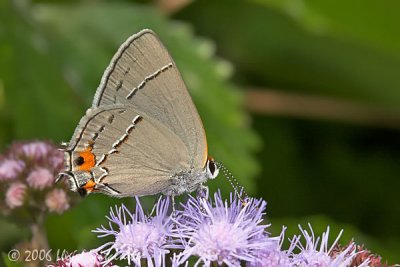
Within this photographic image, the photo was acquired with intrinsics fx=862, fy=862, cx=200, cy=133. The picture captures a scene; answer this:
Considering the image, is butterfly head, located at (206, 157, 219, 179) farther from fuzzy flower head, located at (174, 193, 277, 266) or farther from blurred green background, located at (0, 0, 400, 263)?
blurred green background, located at (0, 0, 400, 263)

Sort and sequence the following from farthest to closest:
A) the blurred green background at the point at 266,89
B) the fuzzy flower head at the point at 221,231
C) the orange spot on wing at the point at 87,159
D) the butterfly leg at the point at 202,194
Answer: the blurred green background at the point at 266,89
the orange spot on wing at the point at 87,159
the butterfly leg at the point at 202,194
the fuzzy flower head at the point at 221,231

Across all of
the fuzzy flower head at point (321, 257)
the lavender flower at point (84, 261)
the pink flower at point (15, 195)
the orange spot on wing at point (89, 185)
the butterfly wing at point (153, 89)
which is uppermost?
the butterfly wing at point (153, 89)

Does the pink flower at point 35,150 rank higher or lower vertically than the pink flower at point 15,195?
higher

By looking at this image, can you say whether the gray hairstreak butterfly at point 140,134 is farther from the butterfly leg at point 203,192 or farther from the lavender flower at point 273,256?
the lavender flower at point 273,256

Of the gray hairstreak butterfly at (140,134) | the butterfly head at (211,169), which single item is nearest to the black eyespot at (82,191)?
the gray hairstreak butterfly at (140,134)

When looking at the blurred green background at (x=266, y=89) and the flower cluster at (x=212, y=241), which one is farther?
the blurred green background at (x=266, y=89)

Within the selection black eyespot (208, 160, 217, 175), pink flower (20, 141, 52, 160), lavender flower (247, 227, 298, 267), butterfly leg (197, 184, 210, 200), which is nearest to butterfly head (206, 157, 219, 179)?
black eyespot (208, 160, 217, 175)
